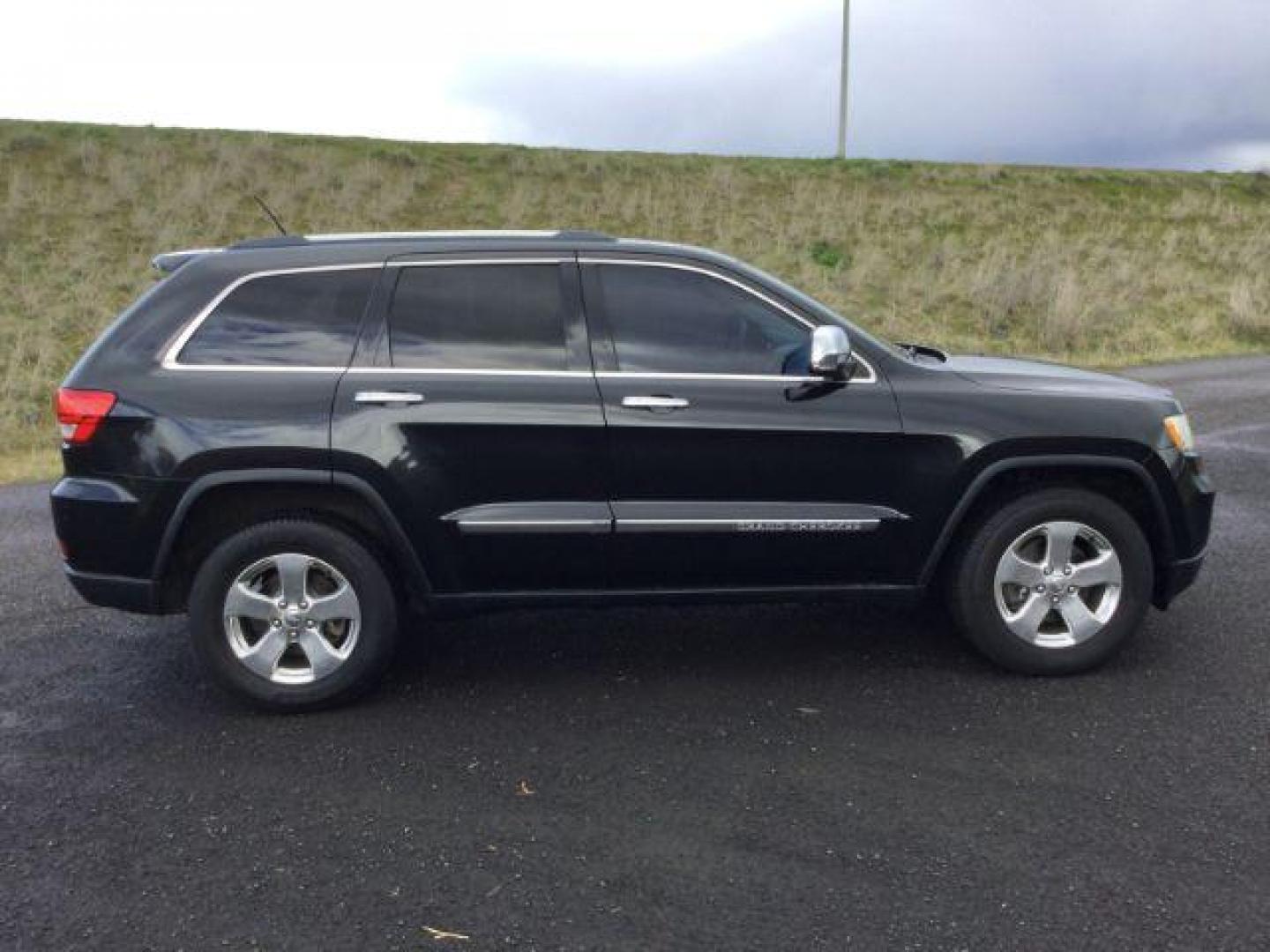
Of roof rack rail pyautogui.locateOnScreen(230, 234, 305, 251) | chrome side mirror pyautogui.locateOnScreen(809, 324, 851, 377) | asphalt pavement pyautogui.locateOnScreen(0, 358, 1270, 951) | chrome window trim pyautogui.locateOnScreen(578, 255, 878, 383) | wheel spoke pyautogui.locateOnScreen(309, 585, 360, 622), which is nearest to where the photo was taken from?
asphalt pavement pyautogui.locateOnScreen(0, 358, 1270, 951)

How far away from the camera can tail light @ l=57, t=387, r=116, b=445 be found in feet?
13.3

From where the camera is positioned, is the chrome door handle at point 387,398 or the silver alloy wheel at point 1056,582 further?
the silver alloy wheel at point 1056,582

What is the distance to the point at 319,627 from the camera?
13.7ft

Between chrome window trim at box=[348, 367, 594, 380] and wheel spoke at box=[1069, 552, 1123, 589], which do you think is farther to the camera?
wheel spoke at box=[1069, 552, 1123, 589]

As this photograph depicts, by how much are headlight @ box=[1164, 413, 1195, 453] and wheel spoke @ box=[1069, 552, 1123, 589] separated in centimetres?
53

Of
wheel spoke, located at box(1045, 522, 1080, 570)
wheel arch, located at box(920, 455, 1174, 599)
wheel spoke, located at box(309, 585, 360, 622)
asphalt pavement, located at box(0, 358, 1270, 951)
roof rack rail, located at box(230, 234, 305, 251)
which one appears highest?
roof rack rail, located at box(230, 234, 305, 251)

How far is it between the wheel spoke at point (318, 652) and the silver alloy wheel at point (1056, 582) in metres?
2.59

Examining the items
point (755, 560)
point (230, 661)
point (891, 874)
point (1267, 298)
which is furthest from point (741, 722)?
point (1267, 298)

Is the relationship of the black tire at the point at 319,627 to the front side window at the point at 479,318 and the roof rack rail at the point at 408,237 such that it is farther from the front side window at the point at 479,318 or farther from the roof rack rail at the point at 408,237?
the roof rack rail at the point at 408,237

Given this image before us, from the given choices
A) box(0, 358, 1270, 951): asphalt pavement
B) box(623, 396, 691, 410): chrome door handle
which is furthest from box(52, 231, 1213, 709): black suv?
box(0, 358, 1270, 951): asphalt pavement

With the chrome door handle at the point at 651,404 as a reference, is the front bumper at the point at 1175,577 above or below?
below

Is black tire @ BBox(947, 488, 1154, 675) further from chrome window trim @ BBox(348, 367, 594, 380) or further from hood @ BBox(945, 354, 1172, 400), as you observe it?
chrome window trim @ BBox(348, 367, 594, 380)

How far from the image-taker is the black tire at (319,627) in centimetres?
408

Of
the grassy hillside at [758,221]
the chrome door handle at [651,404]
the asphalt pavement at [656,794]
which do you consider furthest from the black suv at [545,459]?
the grassy hillside at [758,221]
